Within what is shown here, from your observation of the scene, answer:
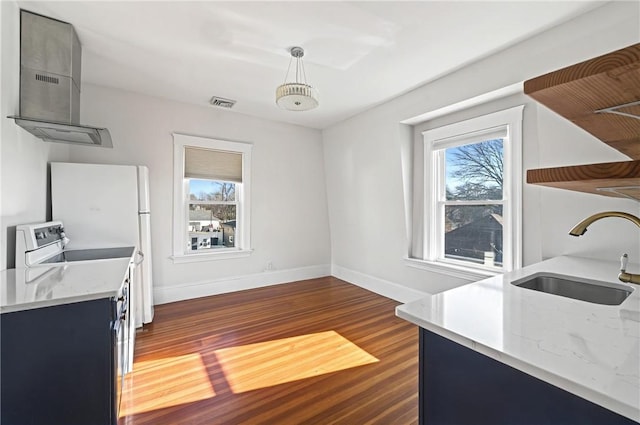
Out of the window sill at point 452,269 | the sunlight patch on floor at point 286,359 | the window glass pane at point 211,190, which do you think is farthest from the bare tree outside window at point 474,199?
the window glass pane at point 211,190

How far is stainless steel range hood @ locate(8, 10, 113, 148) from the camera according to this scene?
2062 millimetres

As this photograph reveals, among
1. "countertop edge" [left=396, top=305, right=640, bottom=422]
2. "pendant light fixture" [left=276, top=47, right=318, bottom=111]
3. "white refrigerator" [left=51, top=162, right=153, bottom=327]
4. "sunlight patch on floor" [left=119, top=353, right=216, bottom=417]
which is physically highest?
"pendant light fixture" [left=276, top=47, right=318, bottom=111]

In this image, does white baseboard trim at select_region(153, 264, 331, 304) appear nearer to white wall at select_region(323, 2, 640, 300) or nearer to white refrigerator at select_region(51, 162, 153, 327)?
white wall at select_region(323, 2, 640, 300)

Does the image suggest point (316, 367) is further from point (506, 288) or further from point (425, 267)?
point (425, 267)

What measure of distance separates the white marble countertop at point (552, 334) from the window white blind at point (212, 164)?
3.76 metres

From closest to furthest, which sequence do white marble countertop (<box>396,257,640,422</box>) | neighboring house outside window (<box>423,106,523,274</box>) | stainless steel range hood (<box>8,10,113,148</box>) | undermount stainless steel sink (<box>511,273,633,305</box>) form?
white marble countertop (<box>396,257,640,422</box>)
undermount stainless steel sink (<box>511,273,633,305</box>)
stainless steel range hood (<box>8,10,113,148</box>)
neighboring house outside window (<box>423,106,523,274</box>)

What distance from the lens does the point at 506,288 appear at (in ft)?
4.41

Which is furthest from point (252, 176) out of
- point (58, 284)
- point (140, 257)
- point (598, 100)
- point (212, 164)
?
point (598, 100)

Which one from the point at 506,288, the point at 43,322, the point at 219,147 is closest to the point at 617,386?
the point at 506,288

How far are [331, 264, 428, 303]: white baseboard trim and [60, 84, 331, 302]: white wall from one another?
436 mm

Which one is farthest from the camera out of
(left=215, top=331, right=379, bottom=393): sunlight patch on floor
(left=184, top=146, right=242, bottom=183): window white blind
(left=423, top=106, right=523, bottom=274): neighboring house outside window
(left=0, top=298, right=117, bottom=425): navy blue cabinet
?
(left=184, top=146, right=242, bottom=183): window white blind

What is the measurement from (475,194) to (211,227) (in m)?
3.58

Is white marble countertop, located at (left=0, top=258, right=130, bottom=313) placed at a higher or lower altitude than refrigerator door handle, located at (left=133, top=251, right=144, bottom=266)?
higher

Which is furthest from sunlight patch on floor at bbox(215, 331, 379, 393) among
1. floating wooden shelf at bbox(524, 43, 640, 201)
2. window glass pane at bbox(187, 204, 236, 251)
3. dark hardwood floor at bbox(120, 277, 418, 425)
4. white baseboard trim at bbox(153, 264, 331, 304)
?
floating wooden shelf at bbox(524, 43, 640, 201)
